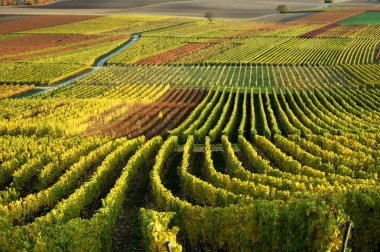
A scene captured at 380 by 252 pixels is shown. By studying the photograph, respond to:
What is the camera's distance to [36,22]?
511ft

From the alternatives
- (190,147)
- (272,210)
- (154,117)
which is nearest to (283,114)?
(154,117)

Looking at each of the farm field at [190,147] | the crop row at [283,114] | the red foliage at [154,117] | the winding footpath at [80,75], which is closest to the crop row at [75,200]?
the farm field at [190,147]

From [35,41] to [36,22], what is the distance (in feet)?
120

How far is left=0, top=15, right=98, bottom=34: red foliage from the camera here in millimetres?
143375

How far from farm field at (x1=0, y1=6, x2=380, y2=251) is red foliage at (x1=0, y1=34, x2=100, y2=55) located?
8.85 ft

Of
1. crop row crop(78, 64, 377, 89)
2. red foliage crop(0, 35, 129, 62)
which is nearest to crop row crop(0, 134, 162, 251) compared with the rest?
crop row crop(78, 64, 377, 89)

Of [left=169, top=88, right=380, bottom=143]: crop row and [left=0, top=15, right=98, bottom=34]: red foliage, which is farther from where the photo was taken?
[left=0, top=15, right=98, bottom=34]: red foliage

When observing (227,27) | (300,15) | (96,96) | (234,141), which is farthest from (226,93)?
(300,15)

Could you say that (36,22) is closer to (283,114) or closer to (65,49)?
(65,49)

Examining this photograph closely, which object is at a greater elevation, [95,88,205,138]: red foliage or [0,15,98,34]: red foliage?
[0,15,98,34]: red foliage

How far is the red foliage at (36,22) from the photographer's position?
143 m

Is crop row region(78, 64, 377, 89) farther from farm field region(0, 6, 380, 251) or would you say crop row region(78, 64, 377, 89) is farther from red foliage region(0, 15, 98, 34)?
red foliage region(0, 15, 98, 34)

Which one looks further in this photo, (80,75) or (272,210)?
(80,75)

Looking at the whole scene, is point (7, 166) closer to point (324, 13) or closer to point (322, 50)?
point (322, 50)
